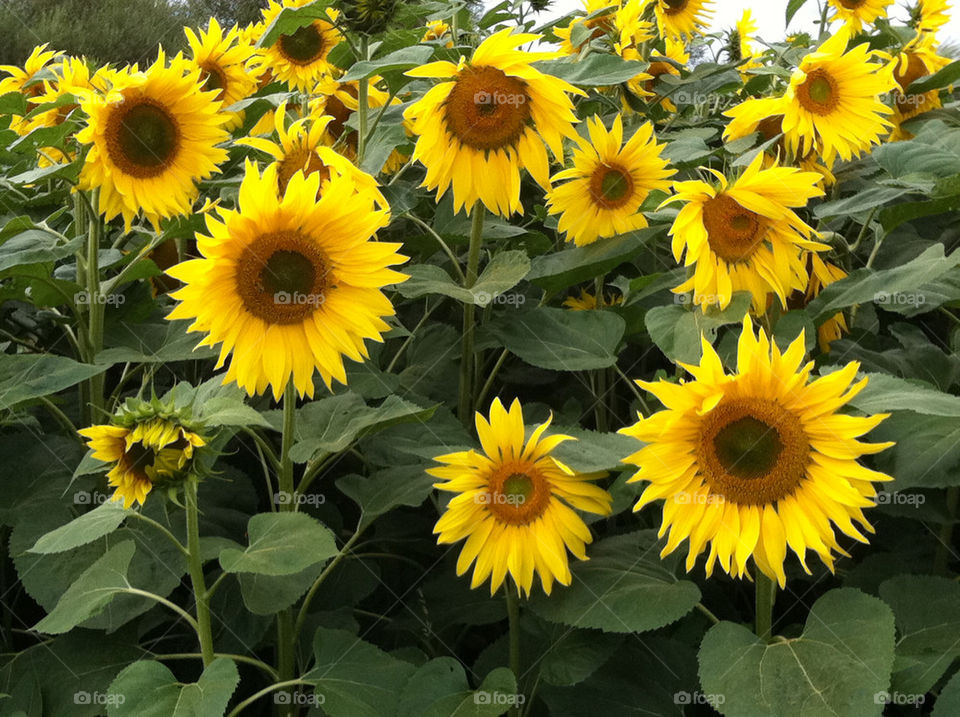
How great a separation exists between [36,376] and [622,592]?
1057 mm

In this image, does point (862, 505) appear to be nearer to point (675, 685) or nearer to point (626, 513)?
point (675, 685)

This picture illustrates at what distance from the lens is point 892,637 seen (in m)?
1.29

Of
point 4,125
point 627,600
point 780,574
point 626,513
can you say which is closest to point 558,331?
point 626,513

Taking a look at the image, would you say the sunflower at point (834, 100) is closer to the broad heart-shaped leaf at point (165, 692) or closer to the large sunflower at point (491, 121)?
the large sunflower at point (491, 121)

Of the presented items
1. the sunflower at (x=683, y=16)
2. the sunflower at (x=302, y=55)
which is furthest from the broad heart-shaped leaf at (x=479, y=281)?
the sunflower at (x=683, y=16)

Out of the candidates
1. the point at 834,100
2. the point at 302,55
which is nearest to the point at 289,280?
the point at 834,100

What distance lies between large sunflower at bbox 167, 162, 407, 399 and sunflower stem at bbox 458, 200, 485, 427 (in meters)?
0.44

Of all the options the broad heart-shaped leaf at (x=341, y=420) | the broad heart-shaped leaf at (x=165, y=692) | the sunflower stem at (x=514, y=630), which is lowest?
the sunflower stem at (x=514, y=630)

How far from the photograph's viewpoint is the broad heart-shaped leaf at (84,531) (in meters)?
1.45

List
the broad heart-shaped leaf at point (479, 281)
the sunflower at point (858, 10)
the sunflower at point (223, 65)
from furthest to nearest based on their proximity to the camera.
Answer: the sunflower at point (858, 10) < the sunflower at point (223, 65) < the broad heart-shaped leaf at point (479, 281)

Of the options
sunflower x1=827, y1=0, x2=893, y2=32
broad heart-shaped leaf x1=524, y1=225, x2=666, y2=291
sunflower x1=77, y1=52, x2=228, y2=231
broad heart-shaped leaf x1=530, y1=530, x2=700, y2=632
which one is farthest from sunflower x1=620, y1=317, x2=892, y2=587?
sunflower x1=827, y1=0, x2=893, y2=32

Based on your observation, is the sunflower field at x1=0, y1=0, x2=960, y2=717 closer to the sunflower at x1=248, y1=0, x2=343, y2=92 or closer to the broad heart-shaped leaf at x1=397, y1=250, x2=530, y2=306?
the broad heart-shaped leaf at x1=397, y1=250, x2=530, y2=306

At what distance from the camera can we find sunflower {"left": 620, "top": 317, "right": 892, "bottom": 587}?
1.26 m

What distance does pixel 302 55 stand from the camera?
2812 millimetres
